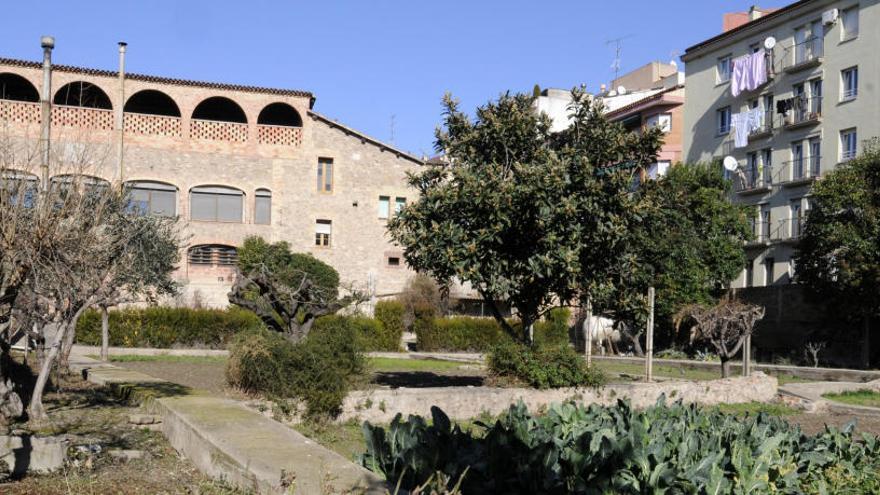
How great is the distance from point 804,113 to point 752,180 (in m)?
4.65

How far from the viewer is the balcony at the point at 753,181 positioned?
146 feet

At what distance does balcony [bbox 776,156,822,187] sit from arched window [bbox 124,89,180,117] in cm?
2971

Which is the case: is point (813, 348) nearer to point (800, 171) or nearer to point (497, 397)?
point (800, 171)

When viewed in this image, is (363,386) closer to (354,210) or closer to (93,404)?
(93,404)

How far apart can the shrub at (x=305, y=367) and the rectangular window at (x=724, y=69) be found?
3958cm

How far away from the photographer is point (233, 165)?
147 ft

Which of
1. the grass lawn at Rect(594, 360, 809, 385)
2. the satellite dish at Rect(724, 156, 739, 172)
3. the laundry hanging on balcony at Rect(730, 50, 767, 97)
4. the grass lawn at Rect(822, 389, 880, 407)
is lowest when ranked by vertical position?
the grass lawn at Rect(594, 360, 809, 385)

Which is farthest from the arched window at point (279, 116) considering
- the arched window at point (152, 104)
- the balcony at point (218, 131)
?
the arched window at point (152, 104)

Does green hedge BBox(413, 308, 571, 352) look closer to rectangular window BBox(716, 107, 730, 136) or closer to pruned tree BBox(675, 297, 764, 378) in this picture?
pruned tree BBox(675, 297, 764, 378)

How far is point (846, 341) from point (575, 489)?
33.8 meters

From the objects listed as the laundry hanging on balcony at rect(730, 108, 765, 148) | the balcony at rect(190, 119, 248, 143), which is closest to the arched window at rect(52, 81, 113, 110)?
the balcony at rect(190, 119, 248, 143)

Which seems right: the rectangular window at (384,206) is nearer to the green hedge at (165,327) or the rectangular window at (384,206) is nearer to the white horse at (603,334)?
the white horse at (603,334)

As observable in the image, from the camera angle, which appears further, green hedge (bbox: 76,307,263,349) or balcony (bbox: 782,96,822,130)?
balcony (bbox: 782,96,822,130)

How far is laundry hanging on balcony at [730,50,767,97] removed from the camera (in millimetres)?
44688
